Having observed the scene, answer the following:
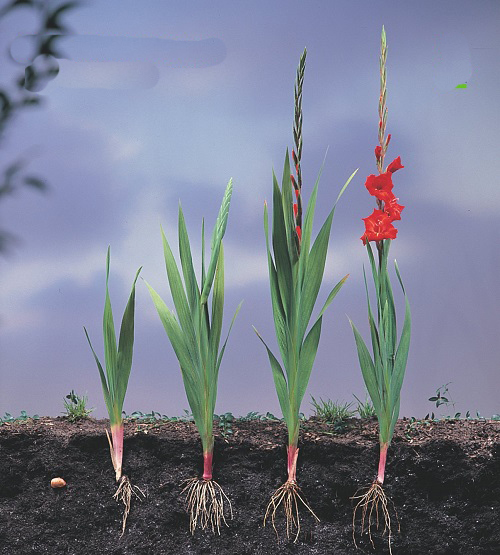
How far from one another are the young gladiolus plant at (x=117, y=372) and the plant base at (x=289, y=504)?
562 millimetres

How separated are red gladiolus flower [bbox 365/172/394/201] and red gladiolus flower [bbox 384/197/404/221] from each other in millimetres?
19

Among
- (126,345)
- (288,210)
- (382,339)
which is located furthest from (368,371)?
(126,345)

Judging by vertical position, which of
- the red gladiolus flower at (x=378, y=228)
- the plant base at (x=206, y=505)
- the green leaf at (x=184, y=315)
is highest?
the red gladiolus flower at (x=378, y=228)

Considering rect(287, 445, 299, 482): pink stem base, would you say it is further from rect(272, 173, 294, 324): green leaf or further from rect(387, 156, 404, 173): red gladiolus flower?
rect(387, 156, 404, 173): red gladiolus flower

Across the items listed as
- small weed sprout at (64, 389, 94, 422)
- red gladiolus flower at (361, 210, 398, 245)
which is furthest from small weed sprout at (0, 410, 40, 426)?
red gladiolus flower at (361, 210, 398, 245)

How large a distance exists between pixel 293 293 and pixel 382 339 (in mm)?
394

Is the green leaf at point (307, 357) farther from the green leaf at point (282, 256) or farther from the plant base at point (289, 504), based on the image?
the plant base at point (289, 504)

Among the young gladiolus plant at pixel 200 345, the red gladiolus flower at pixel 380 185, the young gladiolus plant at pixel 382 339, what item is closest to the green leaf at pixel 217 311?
the young gladiolus plant at pixel 200 345

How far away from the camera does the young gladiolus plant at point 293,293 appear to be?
262cm

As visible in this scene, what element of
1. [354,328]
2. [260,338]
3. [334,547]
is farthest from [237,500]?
[354,328]

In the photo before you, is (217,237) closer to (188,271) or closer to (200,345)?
(188,271)

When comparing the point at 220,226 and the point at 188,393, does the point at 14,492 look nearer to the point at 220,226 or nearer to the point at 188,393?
the point at 188,393

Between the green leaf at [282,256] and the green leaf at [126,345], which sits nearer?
the green leaf at [282,256]

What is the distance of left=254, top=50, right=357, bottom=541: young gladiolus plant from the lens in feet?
8.61
